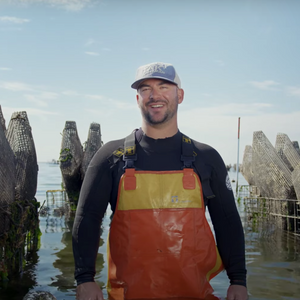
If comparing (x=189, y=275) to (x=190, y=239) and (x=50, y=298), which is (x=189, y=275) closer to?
(x=190, y=239)

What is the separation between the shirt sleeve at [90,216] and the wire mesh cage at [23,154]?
6.21 metres

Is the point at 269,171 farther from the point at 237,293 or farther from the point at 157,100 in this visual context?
the point at 157,100

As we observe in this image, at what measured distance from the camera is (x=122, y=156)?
12.4 feet

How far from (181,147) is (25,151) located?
7.14 m

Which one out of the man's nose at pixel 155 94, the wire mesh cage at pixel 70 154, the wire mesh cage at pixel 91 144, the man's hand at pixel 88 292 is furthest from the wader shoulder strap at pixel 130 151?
the wire mesh cage at pixel 91 144

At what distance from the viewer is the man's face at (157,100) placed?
379 centimetres

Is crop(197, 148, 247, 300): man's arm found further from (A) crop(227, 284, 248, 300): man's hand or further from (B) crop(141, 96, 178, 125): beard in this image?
(B) crop(141, 96, 178, 125): beard

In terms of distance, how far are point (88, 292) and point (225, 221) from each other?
4.94 ft

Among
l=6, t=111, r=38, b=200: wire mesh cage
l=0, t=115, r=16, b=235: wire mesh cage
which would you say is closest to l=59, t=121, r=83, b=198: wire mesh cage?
l=6, t=111, r=38, b=200: wire mesh cage

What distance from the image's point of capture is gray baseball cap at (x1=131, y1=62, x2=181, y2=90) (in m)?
3.75

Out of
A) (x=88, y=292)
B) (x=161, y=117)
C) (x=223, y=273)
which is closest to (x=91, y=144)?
(x=223, y=273)

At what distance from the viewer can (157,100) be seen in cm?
379

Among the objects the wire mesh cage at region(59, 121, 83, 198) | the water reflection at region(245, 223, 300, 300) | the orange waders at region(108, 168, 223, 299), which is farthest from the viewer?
the wire mesh cage at region(59, 121, 83, 198)

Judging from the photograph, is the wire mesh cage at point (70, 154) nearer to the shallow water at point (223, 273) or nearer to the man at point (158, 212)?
the shallow water at point (223, 273)
